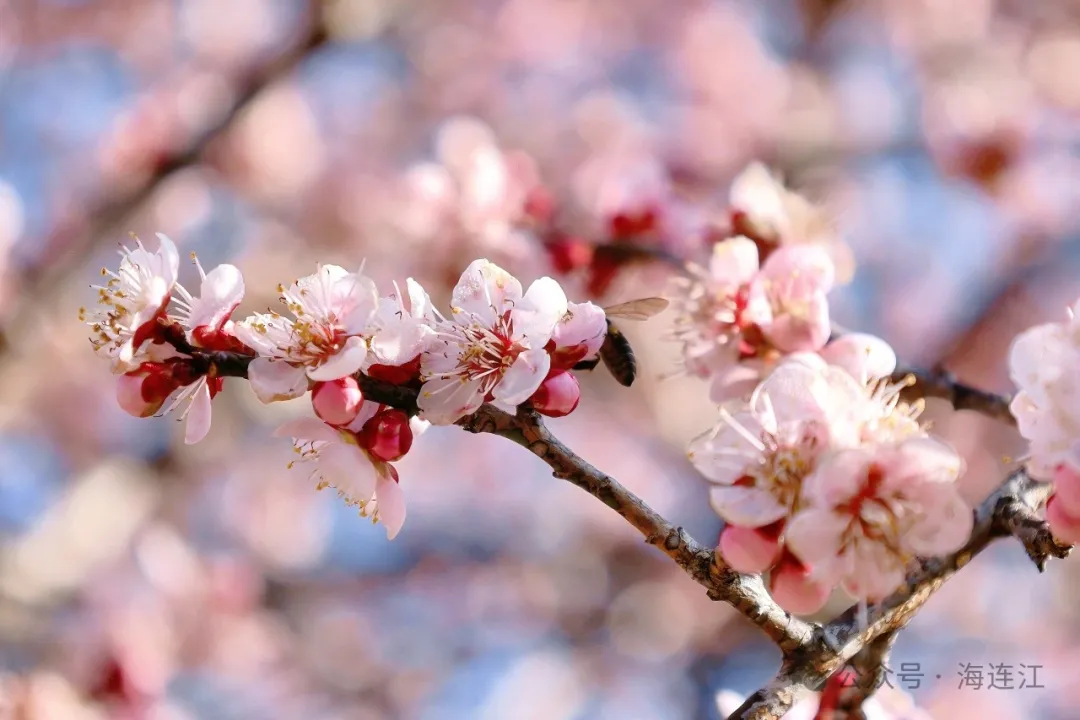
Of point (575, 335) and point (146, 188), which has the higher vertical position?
point (146, 188)

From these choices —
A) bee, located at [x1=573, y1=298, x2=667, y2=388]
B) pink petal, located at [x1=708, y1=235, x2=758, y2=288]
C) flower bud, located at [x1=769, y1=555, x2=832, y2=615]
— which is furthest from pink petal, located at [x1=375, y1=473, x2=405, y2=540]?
pink petal, located at [x1=708, y1=235, x2=758, y2=288]

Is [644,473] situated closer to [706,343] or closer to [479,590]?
[479,590]

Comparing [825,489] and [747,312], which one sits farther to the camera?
[747,312]

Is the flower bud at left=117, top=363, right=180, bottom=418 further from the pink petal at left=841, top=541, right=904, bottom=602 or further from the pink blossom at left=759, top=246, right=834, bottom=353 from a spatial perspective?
the pink blossom at left=759, top=246, right=834, bottom=353

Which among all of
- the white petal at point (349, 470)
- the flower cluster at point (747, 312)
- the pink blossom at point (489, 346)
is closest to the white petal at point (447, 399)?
the pink blossom at point (489, 346)

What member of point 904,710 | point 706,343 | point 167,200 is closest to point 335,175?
point 167,200

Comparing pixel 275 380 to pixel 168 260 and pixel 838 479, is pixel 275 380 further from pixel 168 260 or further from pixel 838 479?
pixel 838 479

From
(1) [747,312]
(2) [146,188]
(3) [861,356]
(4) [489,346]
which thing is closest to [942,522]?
(3) [861,356]

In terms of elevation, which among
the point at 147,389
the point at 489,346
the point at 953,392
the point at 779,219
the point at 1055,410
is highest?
the point at 779,219
